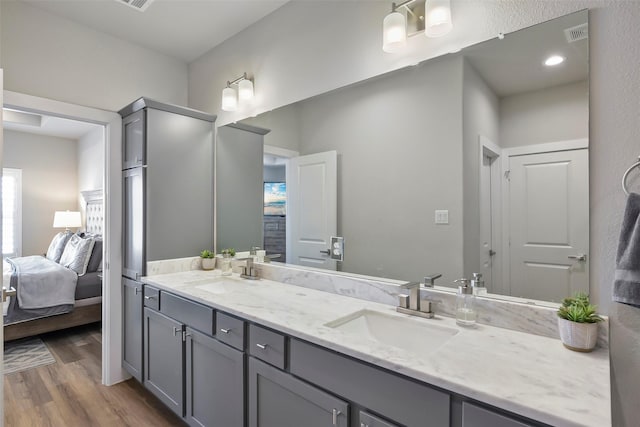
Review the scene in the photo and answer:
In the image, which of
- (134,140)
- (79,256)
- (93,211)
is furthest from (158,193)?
(93,211)

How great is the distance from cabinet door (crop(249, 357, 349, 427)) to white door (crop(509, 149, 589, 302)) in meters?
0.88

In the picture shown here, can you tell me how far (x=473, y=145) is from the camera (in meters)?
1.49

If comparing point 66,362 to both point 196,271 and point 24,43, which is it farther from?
point 24,43

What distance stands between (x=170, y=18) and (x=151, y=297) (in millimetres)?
1985

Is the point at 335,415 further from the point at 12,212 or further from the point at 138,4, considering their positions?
the point at 12,212

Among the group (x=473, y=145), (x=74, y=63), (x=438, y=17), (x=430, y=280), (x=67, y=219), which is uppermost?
(x=74, y=63)

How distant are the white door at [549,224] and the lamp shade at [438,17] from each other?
25.5 inches

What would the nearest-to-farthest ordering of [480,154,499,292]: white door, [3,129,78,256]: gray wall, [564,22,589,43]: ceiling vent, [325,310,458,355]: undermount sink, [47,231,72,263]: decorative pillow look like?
Answer: 1. [564,22,589,43]: ceiling vent
2. [325,310,458,355]: undermount sink
3. [480,154,499,292]: white door
4. [47,231,72,263]: decorative pillow
5. [3,129,78,256]: gray wall

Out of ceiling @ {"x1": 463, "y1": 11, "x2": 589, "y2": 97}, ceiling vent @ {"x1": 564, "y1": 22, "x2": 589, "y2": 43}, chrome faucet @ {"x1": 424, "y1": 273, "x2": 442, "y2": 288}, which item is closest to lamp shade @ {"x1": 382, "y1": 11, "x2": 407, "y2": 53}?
ceiling @ {"x1": 463, "y1": 11, "x2": 589, "y2": 97}

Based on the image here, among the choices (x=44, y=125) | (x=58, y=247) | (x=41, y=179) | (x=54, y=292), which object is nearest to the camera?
(x=54, y=292)

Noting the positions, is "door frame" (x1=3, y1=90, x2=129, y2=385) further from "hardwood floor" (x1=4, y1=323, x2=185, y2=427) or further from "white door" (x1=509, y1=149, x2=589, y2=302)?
"white door" (x1=509, y1=149, x2=589, y2=302)

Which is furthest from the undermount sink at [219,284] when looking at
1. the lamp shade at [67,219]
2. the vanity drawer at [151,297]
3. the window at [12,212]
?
the window at [12,212]

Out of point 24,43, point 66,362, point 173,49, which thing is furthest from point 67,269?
point 173,49

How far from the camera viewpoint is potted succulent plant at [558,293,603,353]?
107cm
